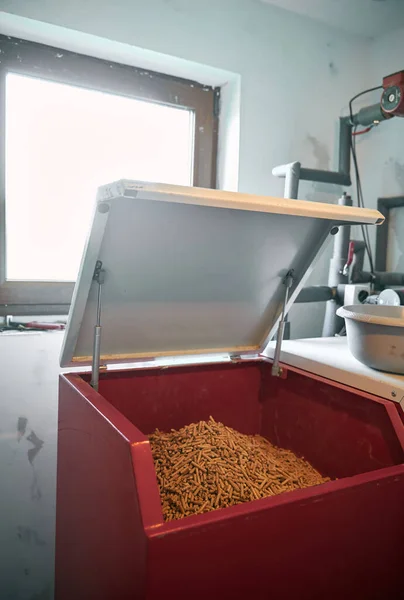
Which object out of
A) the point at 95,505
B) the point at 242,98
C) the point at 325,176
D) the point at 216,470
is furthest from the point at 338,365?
the point at 242,98

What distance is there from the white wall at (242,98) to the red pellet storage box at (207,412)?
44 centimetres

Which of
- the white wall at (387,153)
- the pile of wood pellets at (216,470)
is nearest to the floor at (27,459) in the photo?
the pile of wood pellets at (216,470)

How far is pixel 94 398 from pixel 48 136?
115cm

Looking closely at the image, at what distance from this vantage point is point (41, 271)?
5.66ft

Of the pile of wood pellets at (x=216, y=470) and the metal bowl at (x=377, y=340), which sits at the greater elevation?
the metal bowl at (x=377, y=340)

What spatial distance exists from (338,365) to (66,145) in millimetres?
1269

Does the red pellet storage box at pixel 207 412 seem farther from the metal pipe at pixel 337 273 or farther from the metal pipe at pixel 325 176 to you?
the metal pipe at pixel 325 176

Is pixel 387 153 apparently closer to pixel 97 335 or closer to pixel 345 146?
pixel 345 146

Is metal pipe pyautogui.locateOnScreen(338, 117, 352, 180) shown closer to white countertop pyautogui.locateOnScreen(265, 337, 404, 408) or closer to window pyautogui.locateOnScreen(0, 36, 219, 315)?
window pyautogui.locateOnScreen(0, 36, 219, 315)

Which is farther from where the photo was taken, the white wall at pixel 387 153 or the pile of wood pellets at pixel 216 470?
the white wall at pixel 387 153

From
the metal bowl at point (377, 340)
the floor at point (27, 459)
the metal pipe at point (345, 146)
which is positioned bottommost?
the floor at point (27, 459)

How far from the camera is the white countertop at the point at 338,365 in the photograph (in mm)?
1000

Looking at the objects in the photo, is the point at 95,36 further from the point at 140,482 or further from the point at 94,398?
the point at 140,482

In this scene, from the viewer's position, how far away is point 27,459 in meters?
1.51
